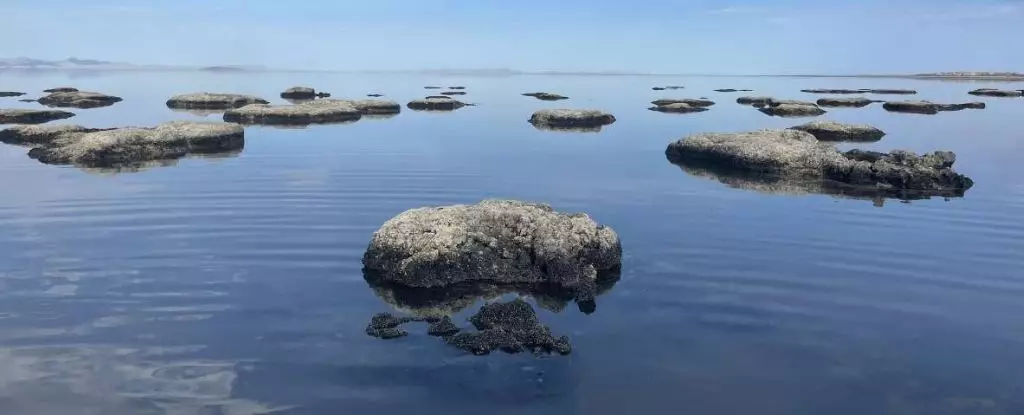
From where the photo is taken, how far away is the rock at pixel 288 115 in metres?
71.1

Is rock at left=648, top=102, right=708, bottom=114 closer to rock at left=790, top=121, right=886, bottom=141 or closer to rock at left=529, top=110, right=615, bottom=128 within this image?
rock at left=529, top=110, right=615, bottom=128

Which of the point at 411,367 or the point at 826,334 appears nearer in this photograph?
the point at 411,367

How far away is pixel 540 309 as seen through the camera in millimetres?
16875

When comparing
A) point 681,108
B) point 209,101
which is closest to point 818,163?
point 681,108

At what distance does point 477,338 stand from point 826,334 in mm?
7518

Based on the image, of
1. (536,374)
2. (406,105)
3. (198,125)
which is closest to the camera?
(536,374)

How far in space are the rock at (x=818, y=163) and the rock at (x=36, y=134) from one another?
139 feet

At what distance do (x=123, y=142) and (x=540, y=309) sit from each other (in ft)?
120

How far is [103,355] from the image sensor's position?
13766 mm

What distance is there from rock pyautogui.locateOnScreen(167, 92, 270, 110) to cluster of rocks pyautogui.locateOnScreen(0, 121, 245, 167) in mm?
38605

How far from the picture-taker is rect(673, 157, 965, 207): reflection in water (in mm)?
32188

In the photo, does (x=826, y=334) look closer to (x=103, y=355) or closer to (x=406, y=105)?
(x=103, y=355)

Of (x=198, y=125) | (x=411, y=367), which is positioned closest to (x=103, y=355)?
(x=411, y=367)

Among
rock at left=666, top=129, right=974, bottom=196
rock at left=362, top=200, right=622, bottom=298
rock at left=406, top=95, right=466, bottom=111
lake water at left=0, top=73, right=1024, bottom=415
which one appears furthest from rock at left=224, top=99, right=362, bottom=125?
rock at left=362, top=200, right=622, bottom=298
